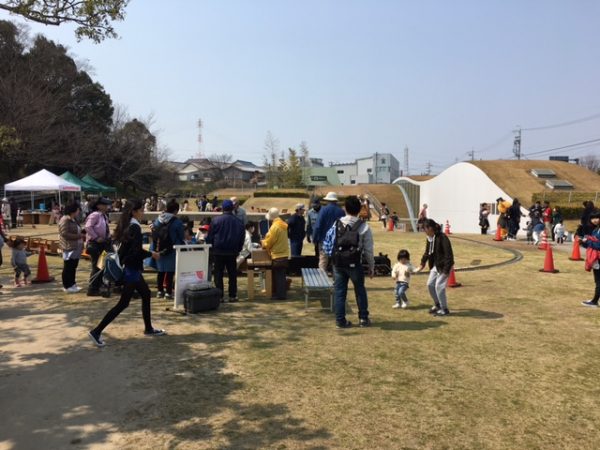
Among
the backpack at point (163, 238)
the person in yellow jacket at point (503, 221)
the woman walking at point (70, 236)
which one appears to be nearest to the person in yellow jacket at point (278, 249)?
the backpack at point (163, 238)

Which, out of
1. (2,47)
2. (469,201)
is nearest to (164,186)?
(2,47)

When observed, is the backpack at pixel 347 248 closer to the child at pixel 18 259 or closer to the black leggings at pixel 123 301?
the black leggings at pixel 123 301

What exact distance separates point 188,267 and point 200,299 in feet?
1.79

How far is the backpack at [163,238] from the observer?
697cm

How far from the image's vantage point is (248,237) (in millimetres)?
8859

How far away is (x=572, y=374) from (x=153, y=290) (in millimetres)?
6575

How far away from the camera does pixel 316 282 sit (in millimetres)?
6785

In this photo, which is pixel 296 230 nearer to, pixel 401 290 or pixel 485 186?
pixel 401 290

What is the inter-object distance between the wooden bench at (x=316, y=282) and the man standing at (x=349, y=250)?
2.13 ft

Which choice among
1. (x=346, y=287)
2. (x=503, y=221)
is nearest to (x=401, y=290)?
(x=346, y=287)

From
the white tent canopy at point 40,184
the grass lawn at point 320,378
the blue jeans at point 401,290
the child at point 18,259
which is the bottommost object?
the grass lawn at point 320,378

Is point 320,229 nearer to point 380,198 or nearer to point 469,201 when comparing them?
point 469,201

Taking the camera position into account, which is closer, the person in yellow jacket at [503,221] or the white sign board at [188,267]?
the white sign board at [188,267]

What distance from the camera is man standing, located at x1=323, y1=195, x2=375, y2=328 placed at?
567cm
